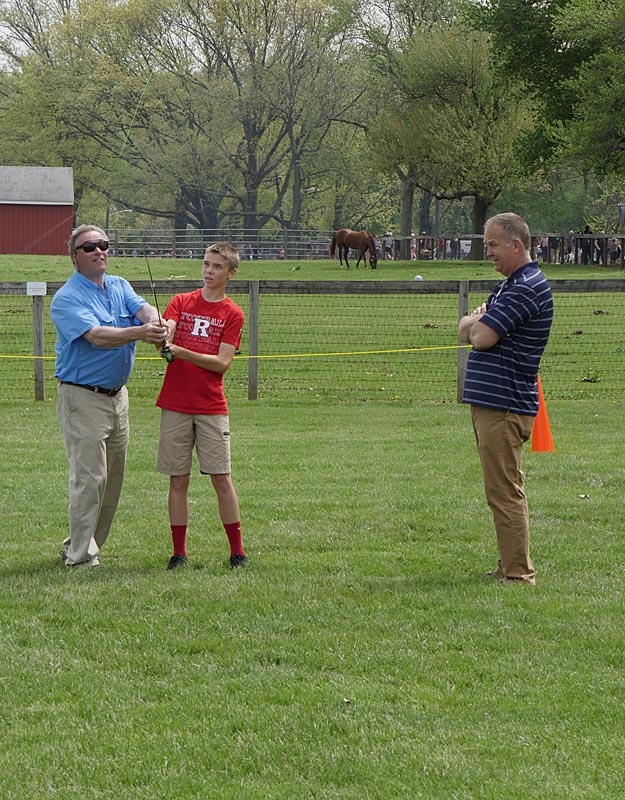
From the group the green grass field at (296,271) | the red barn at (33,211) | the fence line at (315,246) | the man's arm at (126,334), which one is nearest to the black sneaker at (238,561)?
the man's arm at (126,334)

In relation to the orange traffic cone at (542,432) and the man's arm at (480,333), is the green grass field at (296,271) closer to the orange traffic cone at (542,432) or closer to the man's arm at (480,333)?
the orange traffic cone at (542,432)

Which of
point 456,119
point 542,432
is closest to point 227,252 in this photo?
point 542,432

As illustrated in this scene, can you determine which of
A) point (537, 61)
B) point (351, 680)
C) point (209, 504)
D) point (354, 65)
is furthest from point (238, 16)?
point (351, 680)

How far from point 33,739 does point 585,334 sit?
54.4ft

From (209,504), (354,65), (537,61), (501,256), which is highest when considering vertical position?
(354,65)

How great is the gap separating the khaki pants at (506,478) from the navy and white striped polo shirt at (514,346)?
0.08 m

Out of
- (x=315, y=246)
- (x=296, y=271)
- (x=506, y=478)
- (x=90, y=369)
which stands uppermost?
(x=315, y=246)

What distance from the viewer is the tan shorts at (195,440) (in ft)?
21.9

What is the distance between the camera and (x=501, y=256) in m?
6.05

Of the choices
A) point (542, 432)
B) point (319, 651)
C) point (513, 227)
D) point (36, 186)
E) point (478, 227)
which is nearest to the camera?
point (319, 651)

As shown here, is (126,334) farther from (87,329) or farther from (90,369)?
(90,369)

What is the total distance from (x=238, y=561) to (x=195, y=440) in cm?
73

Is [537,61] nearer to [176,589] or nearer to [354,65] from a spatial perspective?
[354,65]

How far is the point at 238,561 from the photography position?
670 cm
